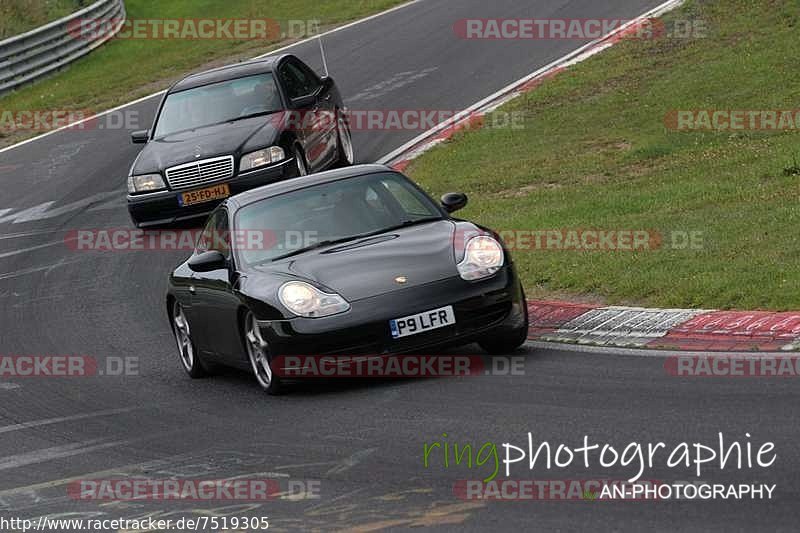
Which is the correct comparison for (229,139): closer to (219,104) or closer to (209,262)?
(219,104)

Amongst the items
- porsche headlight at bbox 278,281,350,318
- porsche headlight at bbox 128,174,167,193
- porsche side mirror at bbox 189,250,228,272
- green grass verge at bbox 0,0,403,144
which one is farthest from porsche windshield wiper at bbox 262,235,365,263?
green grass verge at bbox 0,0,403,144

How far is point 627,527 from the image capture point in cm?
643

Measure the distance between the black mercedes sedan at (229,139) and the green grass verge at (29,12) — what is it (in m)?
15.7

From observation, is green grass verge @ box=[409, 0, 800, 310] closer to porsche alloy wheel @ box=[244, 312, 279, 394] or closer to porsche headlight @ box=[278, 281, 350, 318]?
porsche headlight @ box=[278, 281, 350, 318]

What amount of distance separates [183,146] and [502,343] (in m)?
9.08

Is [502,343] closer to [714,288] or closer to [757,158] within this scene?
[714,288]

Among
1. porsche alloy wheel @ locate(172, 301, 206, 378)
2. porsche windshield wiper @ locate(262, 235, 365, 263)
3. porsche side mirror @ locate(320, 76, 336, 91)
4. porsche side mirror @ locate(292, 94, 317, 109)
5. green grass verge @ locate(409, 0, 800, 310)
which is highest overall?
porsche side mirror @ locate(320, 76, 336, 91)

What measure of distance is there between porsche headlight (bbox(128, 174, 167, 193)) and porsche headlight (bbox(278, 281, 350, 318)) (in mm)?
8721

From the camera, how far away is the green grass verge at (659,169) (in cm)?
1188

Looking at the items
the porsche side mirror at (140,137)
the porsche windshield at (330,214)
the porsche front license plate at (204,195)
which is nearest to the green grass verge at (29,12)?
the porsche side mirror at (140,137)

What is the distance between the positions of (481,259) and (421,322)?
68cm

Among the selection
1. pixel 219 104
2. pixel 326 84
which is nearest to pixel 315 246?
pixel 219 104

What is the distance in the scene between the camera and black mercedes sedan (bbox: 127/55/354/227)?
1830 centimetres

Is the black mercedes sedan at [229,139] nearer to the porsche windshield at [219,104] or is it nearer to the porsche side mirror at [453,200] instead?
the porsche windshield at [219,104]
